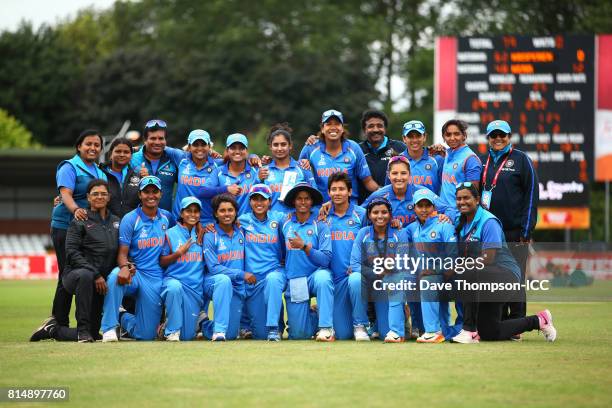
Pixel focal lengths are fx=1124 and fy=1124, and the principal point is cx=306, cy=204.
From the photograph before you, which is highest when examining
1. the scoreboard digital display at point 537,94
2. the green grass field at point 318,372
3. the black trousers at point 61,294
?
the scoreboard digital display at point 537,94

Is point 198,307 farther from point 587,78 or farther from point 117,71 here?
point 117,71

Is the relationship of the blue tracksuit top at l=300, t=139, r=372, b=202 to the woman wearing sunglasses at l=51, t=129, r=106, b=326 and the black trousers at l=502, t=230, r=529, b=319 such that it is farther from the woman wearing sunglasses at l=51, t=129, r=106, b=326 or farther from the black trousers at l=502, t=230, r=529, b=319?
the woman wearing sunglasses at l=51, t=129, r=106, b=326

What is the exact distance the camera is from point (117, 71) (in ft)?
173

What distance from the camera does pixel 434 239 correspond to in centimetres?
1052

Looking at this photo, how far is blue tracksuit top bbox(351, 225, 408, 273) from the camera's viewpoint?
10719 millimetres

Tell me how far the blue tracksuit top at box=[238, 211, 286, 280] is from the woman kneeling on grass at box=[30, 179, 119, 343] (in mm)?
1331

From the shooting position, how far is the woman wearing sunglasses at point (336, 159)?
11781mm

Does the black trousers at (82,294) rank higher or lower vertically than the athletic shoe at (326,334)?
higher

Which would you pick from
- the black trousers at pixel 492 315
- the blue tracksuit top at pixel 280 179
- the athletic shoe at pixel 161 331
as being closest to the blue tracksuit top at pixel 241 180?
the blue tracksuit top at pixel 280 179

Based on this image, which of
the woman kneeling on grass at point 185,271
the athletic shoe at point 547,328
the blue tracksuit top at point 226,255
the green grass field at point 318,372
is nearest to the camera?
the green grass field at point 318,372

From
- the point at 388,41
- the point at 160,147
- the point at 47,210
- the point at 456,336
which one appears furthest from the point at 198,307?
the point at 388,41

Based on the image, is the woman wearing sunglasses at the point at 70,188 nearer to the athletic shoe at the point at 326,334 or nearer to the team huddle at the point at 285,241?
the team huddle at the point at 285,241

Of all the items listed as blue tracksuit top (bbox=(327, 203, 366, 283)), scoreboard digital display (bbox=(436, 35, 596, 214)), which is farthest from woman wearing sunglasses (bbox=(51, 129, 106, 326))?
scoreboard digital display (bbox=(436, 35, 596, 214))

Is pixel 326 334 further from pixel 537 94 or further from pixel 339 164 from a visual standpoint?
pixel 537 94
